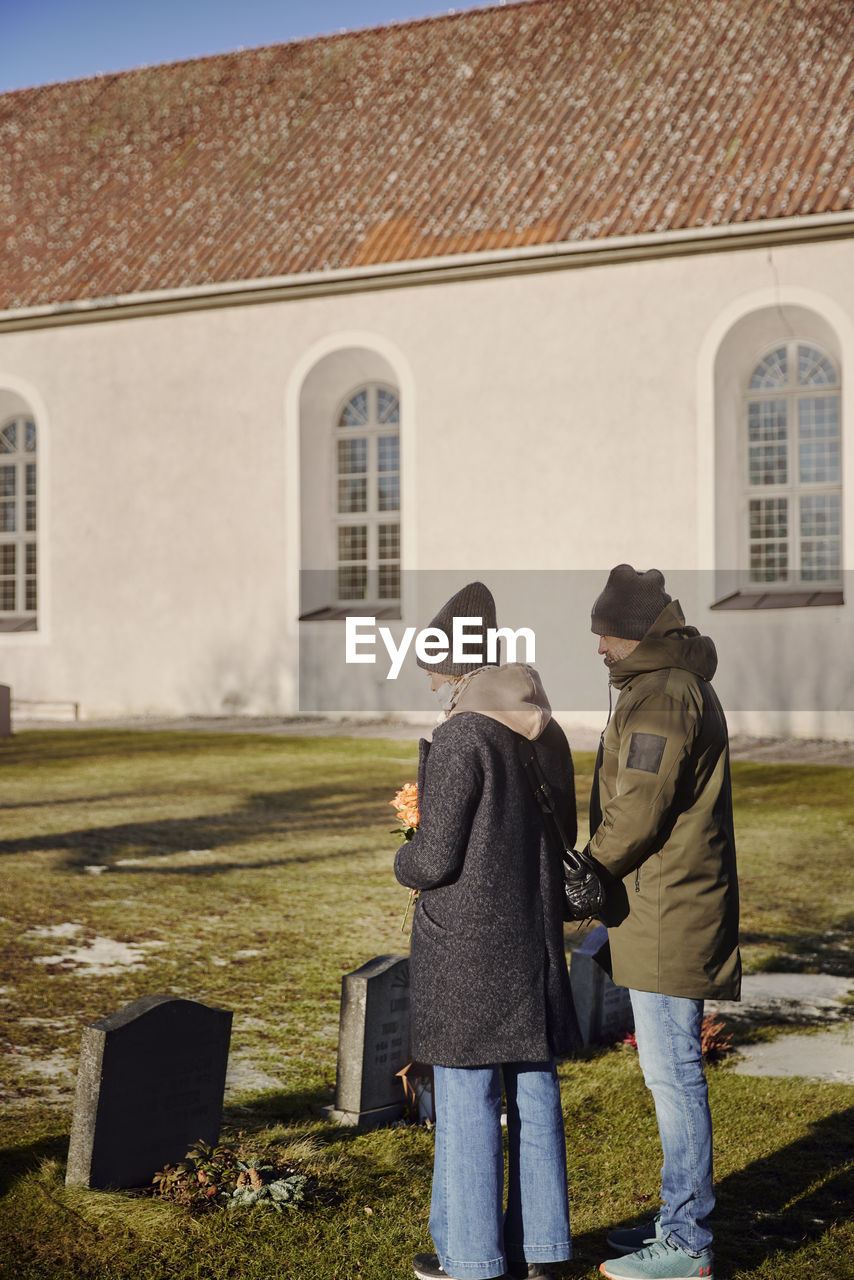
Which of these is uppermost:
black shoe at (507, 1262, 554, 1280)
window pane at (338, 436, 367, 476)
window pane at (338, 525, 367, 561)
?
window pane at (338, 436, 367, 476)

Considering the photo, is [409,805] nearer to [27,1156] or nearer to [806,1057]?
[27,1156]

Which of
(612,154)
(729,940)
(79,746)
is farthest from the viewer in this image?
(612,154)

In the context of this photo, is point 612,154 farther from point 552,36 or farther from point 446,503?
point 446,503

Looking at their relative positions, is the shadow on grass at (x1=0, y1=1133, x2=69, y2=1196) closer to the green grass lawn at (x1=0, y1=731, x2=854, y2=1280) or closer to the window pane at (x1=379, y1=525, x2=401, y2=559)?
the green grass lawn at (x1=0, y1=731, x2=854, y2=1280)

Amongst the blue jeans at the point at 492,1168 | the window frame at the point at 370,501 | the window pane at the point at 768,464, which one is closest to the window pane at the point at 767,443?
the window pane at the point at 768,464

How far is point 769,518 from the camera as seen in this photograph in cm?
1752

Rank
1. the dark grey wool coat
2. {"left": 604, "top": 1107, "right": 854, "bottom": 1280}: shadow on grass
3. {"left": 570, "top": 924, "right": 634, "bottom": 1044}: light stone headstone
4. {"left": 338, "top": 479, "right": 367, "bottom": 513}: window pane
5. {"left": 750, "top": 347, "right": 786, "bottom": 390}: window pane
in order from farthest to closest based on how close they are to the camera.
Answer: {"left": 338, "top": 479, "right": 367, "bottom": 513}: window pane
{"left": 750, "top": 347, "right": 786, "bottom": 390}: window pane
{"left": 570, "top": 924, "right": 634, "bottom": 1044}: light stone headstone
{"left": 604, "top": 1107, "right": 854, "bottom": 1280}: shadow on grass
the dark grey wool coat

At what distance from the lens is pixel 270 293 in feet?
61.4

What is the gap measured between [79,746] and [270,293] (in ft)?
21.5

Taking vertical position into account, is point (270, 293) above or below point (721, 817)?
above

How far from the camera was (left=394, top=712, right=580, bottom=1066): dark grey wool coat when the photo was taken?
346cm

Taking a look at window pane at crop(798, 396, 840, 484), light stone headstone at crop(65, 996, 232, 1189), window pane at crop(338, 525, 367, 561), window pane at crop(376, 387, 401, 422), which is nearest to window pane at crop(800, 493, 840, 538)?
window pane at crop(798, 396, 840, 484)

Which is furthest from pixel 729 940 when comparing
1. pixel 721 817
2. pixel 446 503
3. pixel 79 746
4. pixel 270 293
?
pixel 270 293

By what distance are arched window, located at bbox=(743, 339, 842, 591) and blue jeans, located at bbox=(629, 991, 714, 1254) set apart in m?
14.0
